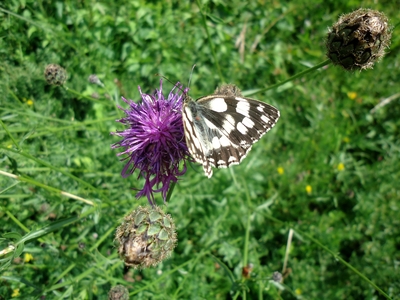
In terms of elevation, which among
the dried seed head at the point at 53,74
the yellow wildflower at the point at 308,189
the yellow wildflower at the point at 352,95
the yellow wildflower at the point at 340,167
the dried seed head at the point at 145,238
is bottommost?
the dried seed head at the point at 145,238

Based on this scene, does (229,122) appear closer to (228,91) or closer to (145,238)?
(228,91)

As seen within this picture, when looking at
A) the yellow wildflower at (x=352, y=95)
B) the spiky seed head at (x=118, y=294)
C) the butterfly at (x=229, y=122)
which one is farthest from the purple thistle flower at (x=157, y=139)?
the yellow wildflower at (x=352, y=95)

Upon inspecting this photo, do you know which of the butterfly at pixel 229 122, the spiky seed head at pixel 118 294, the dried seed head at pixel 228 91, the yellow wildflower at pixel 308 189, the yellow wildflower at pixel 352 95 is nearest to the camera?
the butterfly at pixel 229 122

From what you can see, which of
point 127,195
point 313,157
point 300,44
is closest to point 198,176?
point 127,195

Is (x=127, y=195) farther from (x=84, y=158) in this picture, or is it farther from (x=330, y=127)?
(x=330, y=127)

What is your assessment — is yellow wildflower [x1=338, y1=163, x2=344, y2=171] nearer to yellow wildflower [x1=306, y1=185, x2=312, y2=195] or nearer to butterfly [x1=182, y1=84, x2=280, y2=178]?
yellow wildflower [x1=306, y1=185, x2=312, y2=195]

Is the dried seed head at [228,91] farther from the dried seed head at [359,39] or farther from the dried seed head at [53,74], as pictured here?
the dried seed head at [53,74]

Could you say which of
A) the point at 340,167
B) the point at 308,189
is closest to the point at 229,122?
the point at 308,189
